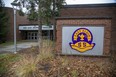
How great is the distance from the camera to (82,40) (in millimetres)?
10039

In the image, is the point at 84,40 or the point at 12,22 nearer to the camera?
the point at 84,40

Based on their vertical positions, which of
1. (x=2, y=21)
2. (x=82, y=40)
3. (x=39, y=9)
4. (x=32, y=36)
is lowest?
(x=32, y=36)

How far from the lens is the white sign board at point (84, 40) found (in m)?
9.94

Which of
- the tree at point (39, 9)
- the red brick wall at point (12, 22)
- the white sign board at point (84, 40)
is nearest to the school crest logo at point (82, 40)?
the white sign board at point (84, 40)

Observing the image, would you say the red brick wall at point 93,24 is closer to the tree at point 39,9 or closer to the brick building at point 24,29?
the tree at point 39,9

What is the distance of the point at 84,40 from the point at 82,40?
0.11 m

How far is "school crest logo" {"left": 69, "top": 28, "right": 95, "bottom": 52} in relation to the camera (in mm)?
9969

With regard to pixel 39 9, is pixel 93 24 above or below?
below

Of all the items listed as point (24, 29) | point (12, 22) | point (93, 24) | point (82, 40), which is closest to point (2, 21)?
point (12, 22)

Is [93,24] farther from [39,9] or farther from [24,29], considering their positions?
[24,29]

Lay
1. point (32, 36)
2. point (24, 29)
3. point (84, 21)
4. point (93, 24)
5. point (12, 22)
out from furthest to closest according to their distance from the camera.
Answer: point (32, 36) → point (24, 29) → point (12, 22) → point (84, 21) → point (93, 24)

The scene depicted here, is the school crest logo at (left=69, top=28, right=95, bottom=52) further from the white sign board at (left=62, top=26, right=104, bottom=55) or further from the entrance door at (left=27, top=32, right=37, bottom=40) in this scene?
the entrance door at (left=27, top=32, right=37, bottom=40)

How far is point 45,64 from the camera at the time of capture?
28.7ft

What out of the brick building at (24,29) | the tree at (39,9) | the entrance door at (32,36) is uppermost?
the tree at (39,9)
